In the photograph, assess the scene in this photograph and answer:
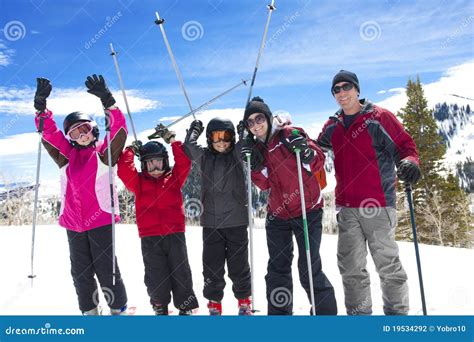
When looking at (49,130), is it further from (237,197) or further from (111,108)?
(237,197)

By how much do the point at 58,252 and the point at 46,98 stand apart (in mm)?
5001

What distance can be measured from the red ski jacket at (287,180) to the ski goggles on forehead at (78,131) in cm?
197

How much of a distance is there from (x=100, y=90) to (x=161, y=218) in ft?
4.82

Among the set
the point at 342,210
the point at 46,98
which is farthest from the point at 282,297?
the point at 46,98

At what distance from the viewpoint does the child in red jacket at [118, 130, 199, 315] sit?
176 inches

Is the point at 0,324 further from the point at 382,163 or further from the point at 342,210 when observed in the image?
the point at 382,163

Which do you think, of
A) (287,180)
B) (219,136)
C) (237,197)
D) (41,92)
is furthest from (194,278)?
(41,92)

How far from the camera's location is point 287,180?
429cm

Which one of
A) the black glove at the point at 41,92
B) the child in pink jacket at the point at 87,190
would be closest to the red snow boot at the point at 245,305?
the child in pink jacket at the point at 87,190

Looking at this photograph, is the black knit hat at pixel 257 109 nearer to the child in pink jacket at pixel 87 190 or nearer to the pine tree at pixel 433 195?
the child in pink jacket at pixel 87 190

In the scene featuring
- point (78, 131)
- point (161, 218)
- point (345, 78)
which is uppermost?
point (345, 78)

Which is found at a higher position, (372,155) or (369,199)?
(372,155)

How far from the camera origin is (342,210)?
14.2 ft

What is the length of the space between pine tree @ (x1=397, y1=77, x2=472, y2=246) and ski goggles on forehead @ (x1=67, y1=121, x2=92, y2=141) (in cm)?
2421
